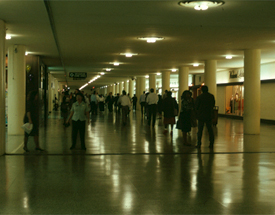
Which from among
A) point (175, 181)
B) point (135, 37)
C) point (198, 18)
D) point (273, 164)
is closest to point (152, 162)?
point (175, 181)

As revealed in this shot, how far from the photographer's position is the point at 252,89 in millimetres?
17109

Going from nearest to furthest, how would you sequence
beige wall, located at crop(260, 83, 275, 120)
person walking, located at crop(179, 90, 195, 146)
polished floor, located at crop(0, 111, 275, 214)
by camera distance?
polished floor, located at crop(0, 111, 275, 214) → person walking, located at crop(179, 90, 195, 146) → beige wall, located at crop(260, 83, 275, 120)

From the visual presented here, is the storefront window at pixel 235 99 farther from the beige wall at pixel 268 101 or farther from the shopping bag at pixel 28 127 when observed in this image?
the shopping bag at pixel 28 127

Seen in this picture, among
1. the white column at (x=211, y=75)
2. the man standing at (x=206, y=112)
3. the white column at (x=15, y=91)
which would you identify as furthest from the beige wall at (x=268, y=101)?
the white column at (x=15, y=91)

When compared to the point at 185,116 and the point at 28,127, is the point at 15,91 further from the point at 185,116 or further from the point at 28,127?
the point at 185,116

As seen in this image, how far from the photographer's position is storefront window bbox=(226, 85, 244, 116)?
29312 millimetres

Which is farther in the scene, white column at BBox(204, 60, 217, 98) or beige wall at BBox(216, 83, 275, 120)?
beige wall at BBox(216, 83, 275, 120)

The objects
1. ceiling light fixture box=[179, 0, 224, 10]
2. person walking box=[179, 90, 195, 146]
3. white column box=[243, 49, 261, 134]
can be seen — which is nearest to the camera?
ceiling light fixture box=[179, 0, 224, 10]

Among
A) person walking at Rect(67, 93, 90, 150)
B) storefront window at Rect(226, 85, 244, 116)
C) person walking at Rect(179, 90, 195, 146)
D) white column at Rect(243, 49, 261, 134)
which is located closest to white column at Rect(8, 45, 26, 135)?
person walking at Rect(67, 93, 90, 150)

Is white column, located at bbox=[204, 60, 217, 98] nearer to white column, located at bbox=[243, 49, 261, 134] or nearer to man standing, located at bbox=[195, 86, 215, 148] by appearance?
white column, located at bbox=[243, 49, 261, 134]

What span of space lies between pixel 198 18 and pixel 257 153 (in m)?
4.12

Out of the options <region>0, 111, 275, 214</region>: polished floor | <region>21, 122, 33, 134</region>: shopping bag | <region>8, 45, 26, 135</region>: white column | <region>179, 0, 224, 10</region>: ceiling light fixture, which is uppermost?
<region>179, 0, 224, 10</region>: ceiling light fixture

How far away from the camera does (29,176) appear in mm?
7422

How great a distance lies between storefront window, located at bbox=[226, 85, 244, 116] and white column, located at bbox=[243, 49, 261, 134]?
12.1 m
